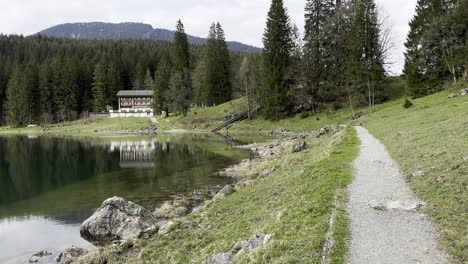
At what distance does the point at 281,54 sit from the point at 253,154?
3925cm

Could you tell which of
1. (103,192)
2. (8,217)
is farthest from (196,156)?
(8,217)

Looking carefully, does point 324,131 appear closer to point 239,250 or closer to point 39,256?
point 239,250

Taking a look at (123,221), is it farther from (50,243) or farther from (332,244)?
(332,244)

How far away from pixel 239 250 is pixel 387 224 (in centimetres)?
454

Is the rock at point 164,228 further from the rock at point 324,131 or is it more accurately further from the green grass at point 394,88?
the green grass at point 394,88

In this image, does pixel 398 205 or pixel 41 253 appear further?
pixel 41 253

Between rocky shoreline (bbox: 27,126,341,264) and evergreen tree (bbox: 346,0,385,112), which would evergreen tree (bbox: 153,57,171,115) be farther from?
rocky shoreline (bbox: 27,126,341,264)

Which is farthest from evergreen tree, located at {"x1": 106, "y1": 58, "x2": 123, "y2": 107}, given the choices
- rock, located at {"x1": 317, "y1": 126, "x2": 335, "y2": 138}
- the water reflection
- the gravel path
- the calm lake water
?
the gravel path

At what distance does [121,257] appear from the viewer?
1312 cm

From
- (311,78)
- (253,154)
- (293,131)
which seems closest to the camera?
(253,154)

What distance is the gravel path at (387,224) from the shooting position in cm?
770

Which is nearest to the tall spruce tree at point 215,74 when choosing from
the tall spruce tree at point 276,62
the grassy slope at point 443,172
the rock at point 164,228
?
the tall spruce tree at point 276,62

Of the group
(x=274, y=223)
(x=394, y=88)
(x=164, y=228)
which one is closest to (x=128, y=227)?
Answer: (x=164, y=228)

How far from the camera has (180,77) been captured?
9412 centimetres
